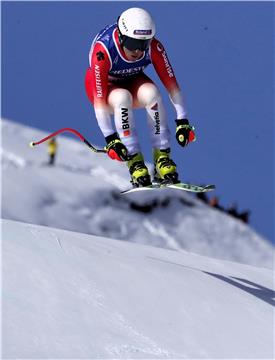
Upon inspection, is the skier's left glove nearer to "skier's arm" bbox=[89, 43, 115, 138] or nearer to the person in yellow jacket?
"skier's arm" bbox=[89, 43, 115, 138]

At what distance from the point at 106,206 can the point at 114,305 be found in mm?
42477

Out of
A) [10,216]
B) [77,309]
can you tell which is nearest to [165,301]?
[77,309]

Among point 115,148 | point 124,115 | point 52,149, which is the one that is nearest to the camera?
point 115,148

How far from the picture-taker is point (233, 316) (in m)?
11.4

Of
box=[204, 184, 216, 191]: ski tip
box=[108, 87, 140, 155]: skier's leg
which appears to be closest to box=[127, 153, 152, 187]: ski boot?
box=[108, 87, 140, 155]: skier's leg

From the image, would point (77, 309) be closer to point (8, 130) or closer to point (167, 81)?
point (167, 81)

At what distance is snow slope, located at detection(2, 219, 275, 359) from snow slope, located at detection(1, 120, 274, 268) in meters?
37.1

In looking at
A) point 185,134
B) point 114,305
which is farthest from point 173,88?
point 114,305

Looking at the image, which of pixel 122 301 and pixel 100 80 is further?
pixel 100 80

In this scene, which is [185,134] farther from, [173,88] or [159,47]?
[159,47]

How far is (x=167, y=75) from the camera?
40.9 feet

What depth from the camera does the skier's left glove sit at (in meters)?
12.4

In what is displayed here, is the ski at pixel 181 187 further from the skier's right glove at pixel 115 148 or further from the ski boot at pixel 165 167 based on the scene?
the skier's right glove at pixel 115 148

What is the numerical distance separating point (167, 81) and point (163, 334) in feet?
12.2
